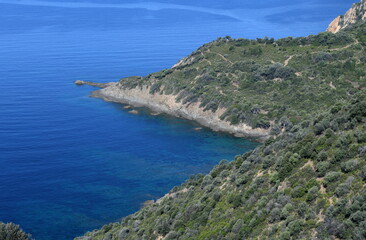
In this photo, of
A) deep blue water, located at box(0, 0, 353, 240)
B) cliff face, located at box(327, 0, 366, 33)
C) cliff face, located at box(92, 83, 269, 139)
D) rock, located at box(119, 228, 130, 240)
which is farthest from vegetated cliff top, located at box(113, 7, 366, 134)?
rock, located at box(119, 228, 130, 240)

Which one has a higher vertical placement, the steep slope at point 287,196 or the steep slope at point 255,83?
the steep slope at point 255,83

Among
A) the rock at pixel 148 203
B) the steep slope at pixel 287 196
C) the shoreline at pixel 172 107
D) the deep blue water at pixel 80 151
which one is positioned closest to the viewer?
the steep slope at pixel 287 196

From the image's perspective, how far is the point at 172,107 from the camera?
10631cm

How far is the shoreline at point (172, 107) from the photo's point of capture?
88.9 m

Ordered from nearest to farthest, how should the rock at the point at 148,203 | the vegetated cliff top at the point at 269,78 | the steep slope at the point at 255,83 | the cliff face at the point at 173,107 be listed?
the rock at the point at 148,203 → the cliff face at the point at 173,107 → the steep slope at the point at 255,83 → the vegetated cliff top at the point at 269,78

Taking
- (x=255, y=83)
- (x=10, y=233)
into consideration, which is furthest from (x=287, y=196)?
(x=255, y=83)

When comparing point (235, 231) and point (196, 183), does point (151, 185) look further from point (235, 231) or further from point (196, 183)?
point (235, 231)

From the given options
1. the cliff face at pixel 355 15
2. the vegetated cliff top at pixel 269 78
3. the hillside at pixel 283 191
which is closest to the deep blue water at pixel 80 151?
the vegetated cliff top at pixel 269 78

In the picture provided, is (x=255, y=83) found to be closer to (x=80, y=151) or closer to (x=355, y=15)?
(x=80, y=151)

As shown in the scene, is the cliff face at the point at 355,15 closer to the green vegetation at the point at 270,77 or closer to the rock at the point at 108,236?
the green vegetation at the point at 270,77

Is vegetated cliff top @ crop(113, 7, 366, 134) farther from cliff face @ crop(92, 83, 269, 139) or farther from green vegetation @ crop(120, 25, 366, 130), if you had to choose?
cliff face @ crop(92, 83, 269, 139)

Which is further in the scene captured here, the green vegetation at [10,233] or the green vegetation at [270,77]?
the green vegetation at [270,77]

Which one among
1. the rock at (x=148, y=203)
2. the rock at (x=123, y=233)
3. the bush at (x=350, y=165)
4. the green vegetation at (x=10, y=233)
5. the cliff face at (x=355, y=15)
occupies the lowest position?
the bush at (x=350, y=165)

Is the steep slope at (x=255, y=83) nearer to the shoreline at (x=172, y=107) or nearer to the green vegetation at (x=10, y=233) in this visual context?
the shoreline at (x=172, y=107)
